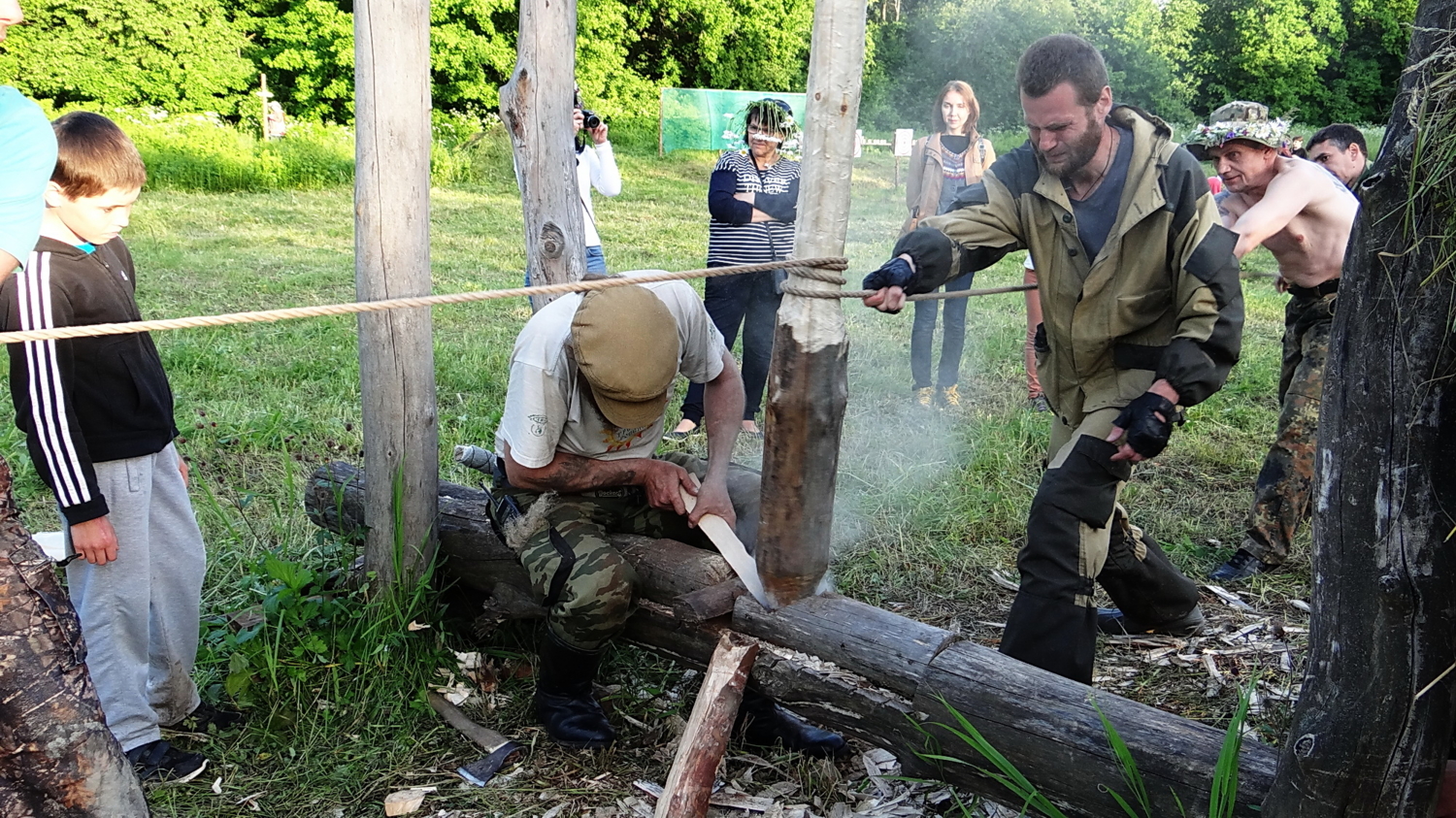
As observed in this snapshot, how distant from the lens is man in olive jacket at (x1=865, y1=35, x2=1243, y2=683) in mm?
2896

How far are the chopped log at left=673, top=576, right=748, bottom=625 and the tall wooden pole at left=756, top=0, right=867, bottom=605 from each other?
122 millimetres

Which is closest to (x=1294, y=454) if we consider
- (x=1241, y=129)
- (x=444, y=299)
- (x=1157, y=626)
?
(x=1157, y=626)

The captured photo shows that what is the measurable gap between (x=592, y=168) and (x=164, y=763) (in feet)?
15.1

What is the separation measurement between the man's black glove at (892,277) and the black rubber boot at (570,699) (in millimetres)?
1405

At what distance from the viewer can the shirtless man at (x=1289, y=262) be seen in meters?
4.17

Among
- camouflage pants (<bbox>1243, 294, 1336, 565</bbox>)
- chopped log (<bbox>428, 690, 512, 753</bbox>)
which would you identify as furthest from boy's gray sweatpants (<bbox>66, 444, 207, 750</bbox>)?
camouflage pants (<bbox>1243, 294, 1336, 565</bbox>)

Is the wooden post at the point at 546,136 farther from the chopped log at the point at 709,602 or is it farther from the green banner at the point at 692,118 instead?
the green banner at the point at 692,118

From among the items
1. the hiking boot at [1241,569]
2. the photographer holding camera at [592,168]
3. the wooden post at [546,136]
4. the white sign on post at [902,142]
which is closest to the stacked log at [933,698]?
the wooden post at [546,136]

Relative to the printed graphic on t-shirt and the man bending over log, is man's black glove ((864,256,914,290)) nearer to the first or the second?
the man bending over log

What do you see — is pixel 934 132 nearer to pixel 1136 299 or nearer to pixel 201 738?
pixel 1136 299

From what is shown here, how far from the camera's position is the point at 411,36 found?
3.19m

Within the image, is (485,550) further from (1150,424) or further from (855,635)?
(1150,424)

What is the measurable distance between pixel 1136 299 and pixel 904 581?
5.65 feet

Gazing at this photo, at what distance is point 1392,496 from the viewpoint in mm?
1833
